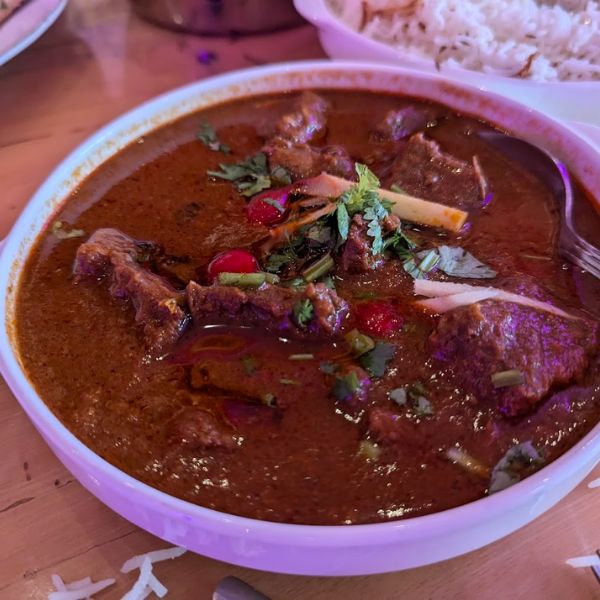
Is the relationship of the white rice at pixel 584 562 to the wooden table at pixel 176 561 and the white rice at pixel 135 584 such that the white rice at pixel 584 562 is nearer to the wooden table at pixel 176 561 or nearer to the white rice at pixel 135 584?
the wooden table at pixel 176 561

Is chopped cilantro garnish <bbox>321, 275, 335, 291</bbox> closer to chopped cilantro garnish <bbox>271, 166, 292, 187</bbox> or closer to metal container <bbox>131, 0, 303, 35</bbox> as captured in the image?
chopped cilantro garnish <bbox>271, 166, 292, 187</bbox>

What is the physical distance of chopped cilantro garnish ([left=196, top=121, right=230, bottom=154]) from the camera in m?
2.12

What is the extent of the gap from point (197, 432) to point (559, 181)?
1270 mm

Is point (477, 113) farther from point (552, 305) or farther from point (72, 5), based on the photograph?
point (72, 5)

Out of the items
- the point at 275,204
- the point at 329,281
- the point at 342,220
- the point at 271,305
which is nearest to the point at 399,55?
the point at 275,204

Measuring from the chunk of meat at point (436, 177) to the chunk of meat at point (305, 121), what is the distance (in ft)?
1.15

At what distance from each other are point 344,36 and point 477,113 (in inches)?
24.9

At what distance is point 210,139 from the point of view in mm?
2148

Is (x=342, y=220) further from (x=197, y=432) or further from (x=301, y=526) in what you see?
(x=301, y=526)

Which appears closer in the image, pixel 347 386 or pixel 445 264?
pixel 347 386

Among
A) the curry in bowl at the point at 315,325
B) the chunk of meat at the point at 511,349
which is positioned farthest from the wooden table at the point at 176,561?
the chunk of meat at the point at 511,349

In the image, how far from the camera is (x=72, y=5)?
10.9 ft

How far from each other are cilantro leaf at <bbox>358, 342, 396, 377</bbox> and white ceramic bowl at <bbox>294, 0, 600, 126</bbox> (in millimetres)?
1094

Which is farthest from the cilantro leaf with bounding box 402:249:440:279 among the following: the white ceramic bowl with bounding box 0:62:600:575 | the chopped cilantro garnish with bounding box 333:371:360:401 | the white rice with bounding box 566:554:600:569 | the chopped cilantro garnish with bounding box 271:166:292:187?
the white rice with bounding box 566:554:600:569
